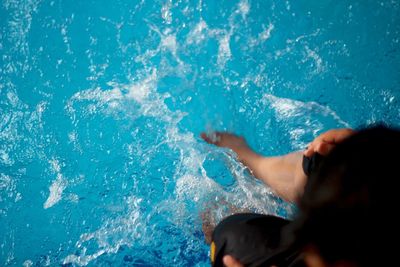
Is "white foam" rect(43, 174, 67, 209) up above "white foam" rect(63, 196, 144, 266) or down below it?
above

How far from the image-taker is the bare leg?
1.91 meters

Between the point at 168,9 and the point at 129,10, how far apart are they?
1.47 ft

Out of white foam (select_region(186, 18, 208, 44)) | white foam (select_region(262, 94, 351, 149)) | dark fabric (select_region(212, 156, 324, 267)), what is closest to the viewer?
dark fabric (select_region(212, 156, 324, 267))

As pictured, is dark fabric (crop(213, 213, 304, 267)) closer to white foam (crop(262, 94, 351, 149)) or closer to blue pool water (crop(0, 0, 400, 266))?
blue pool water (crop(0, 0, 400, 266))

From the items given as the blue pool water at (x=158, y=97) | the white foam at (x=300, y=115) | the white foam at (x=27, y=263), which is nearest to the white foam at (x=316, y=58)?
the blue pool water at (x=158, y=97)

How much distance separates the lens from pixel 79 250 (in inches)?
124

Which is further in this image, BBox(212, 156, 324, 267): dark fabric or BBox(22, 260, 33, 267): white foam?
BBox(22, 260, 33, 267): white foam

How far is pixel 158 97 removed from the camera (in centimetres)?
306

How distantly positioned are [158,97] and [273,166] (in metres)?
1.49

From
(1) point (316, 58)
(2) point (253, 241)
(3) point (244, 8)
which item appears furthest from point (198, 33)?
(2) point (253, 241)

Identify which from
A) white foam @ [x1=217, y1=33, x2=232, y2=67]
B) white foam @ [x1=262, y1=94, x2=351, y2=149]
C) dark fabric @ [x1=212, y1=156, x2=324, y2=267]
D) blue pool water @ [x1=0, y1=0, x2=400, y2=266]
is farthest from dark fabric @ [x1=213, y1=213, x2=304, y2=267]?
white foam @ [x1=217, y1=33, x2=232, y2=67]

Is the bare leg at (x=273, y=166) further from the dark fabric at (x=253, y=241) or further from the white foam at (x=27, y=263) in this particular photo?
the white foam at (x=27, y=263)

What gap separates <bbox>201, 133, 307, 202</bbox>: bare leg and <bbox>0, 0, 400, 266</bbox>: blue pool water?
30 centimetres

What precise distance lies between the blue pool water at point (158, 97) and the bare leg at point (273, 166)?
0.30 m
